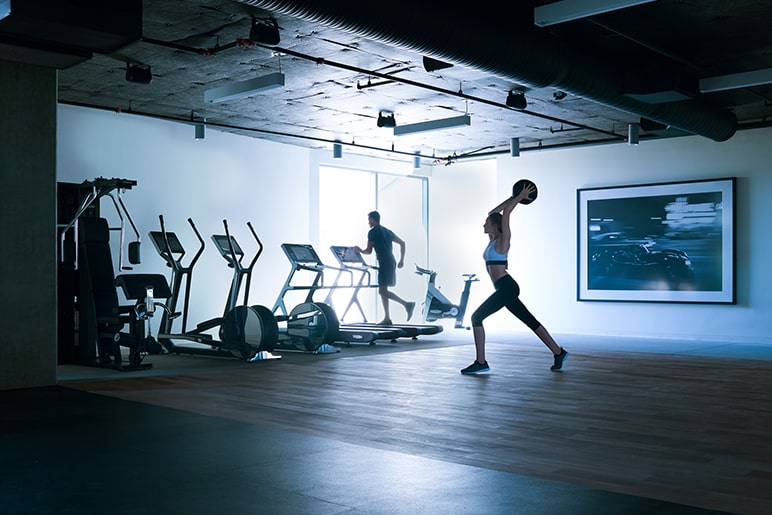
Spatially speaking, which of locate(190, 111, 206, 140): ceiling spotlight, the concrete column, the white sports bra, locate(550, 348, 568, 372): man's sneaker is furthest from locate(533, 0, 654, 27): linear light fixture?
locate(190, 111, 206, 140): ceiling spotlight

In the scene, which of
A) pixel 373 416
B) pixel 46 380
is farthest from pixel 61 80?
pixel 373 416

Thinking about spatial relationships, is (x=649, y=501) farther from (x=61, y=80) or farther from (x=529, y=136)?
Answer: (x=529, y=136)

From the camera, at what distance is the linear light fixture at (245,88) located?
741 centimetres

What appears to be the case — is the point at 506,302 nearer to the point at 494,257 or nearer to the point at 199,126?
the point at 494,257

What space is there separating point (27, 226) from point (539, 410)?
406 cm

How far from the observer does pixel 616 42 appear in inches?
277

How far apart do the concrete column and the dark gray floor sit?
1494 millimetres

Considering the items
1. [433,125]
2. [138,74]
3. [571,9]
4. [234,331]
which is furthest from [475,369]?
[138,74]

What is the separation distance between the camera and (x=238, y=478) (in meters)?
3.25

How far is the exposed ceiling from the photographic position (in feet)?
18.4

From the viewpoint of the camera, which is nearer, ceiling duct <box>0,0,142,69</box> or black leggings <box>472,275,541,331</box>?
ceiling duct <box>0,0,142,69</box>

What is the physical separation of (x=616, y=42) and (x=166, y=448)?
5.42 m

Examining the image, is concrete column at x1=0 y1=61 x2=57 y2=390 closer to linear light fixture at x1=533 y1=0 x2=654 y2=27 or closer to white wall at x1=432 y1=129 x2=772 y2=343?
linear light fixture at x1=533 y1=0 x2=654 y2=27

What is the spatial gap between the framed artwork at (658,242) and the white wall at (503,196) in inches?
6.1
